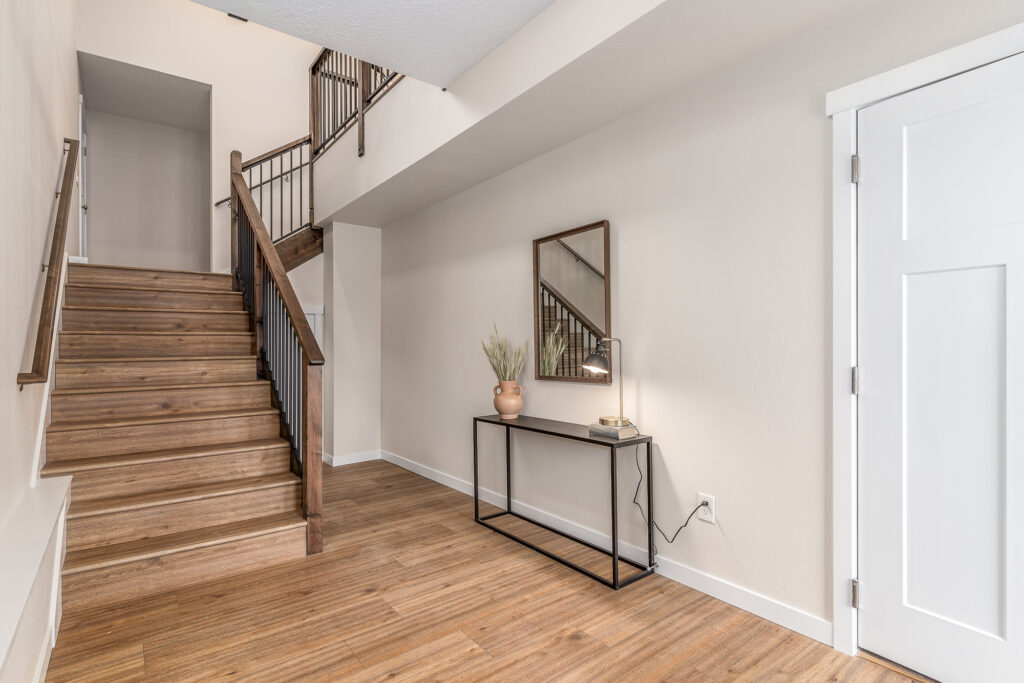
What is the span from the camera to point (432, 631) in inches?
84.8

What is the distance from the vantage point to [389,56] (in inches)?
Result: 104

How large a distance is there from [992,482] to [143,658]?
285cm

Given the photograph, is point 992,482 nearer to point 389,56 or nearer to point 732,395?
point 732,395

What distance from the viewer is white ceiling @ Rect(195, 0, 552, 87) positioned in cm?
228

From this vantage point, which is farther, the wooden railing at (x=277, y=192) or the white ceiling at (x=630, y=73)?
the wooden railing at (x=277, y=192)

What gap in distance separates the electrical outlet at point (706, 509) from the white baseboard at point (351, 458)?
338cm

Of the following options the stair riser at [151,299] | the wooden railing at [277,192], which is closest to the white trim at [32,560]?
the stair riser at [151,299]

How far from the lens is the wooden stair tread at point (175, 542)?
2.37 m

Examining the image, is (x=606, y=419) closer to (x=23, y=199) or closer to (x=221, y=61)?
(x=23, y=199)

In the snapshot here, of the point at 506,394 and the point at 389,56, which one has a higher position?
the point at 389,56

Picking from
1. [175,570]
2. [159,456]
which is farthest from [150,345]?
[175,570]

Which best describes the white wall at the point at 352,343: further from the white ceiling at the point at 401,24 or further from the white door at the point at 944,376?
the white door at the point at 944,376

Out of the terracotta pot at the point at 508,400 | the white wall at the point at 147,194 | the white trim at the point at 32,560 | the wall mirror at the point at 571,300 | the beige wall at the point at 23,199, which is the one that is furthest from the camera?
the white wall at the point at 147,194

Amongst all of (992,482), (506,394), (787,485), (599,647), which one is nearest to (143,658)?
(599,647)
